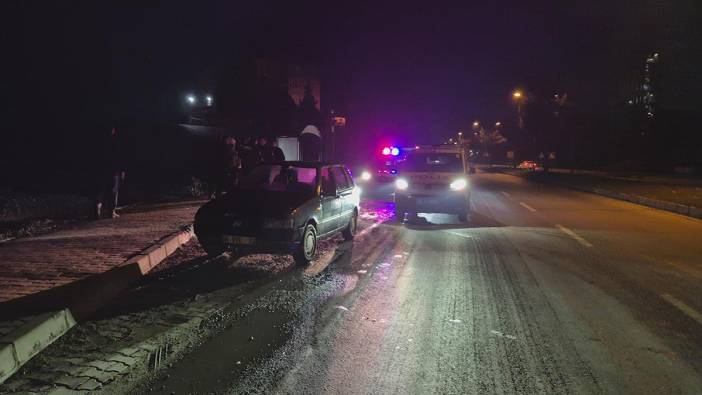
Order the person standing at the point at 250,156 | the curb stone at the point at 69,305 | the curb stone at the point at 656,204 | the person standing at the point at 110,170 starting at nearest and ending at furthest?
the curb stone at the point at 69,305 → the person standing at the point at 110,170 → the person standing at the point at 250,156 → the curb stone at the point at 656,204

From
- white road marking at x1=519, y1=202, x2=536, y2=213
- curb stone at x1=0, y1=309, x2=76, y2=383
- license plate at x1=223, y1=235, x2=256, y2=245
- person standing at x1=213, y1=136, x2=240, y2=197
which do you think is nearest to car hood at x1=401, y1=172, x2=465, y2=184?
white road marking at x1=519, y1=202, x2=536, y2=213

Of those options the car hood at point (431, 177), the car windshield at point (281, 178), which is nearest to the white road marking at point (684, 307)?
the car windshield at point (281, 178)

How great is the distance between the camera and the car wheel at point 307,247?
7658 mm

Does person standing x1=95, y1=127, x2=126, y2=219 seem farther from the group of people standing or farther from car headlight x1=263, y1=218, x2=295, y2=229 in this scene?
car headlight x1=263, y1=218, x2=295, y2=229

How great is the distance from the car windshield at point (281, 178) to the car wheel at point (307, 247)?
793mm

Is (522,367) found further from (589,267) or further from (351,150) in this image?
(351,150)

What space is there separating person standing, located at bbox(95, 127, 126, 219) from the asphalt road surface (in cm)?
543

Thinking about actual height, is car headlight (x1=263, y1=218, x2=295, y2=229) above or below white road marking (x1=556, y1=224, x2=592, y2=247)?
above

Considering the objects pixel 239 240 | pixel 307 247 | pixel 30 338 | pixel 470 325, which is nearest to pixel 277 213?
pixel 239 240

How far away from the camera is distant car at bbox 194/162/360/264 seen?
7.36 m

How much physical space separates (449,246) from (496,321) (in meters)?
4.40

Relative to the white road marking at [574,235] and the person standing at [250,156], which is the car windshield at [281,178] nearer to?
the person standing at [250,156]

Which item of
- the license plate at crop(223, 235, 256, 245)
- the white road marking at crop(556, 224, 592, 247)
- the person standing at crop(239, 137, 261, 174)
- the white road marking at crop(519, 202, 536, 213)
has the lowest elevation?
the white road marking at crop(556, 224, 592, 247)

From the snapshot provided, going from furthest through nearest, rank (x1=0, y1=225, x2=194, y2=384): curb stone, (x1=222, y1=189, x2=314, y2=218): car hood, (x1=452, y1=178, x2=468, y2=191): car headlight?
(x1=452, y1=178, x2=468, y2=191): car headlight
(x1=222, y1=189, x2=314, y2=218): car hood
(x1=0, y1=225, x2=194, y2=384): curb stone
